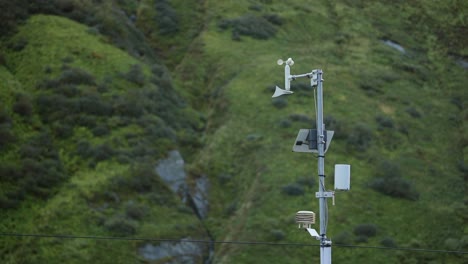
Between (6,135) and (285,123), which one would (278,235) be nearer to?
(285,123)

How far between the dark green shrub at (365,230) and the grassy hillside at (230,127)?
0.45 feet

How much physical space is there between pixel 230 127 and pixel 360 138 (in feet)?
37.1

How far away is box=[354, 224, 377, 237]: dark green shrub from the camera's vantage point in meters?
49.7

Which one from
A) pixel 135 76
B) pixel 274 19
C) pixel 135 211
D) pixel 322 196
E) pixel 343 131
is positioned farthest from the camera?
pixel 274 19

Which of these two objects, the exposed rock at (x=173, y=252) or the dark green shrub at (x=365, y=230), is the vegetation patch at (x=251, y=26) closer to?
the exposed rock at (x=173, y=252)

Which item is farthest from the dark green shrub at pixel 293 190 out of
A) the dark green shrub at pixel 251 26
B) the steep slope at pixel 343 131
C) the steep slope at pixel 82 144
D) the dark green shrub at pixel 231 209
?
the dark green shrub at pixel 251 26

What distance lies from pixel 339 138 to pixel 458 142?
36.5ft

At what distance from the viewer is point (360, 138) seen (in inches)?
2384

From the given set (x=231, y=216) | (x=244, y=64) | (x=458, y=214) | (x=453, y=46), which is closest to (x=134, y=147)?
(x=231, y=216)

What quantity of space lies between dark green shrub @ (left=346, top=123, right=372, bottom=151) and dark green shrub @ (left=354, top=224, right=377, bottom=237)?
1096 cm

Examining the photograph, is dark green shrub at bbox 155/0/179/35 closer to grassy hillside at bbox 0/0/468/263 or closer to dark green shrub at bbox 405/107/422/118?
grassy hillside at bbox 0/0/468/263

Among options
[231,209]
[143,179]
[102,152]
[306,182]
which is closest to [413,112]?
[306,182]

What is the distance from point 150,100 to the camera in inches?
2579

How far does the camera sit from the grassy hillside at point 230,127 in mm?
49906
